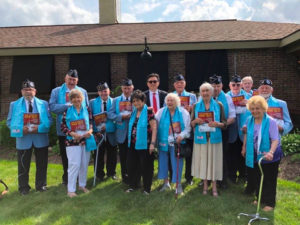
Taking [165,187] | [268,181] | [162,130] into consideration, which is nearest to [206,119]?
[162,130]

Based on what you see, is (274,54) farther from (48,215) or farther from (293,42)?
(48,215)

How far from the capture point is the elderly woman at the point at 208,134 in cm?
410

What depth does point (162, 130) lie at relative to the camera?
436 cm

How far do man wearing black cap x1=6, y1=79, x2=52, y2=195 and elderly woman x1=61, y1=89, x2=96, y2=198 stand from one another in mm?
445

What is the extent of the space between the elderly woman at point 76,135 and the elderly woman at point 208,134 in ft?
5.93

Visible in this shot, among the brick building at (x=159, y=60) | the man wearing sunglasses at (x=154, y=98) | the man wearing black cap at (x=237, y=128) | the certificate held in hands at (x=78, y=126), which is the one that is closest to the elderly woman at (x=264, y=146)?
the man wearing black cap at (x=237, y=128)

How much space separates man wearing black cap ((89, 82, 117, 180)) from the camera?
4.88 metres

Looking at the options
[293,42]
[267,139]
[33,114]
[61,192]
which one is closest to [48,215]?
[61,192]

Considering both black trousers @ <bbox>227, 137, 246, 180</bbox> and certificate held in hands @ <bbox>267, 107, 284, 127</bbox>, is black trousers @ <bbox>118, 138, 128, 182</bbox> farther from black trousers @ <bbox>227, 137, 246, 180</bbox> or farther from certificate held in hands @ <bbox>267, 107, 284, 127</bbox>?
certificate held in hands @ <bbox>267, 107, 284, 127</bbox>

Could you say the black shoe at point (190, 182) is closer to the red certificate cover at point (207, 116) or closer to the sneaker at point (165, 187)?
the sneaker at point (165, 187)

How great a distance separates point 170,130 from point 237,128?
1.33m

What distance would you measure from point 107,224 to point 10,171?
12.0ft

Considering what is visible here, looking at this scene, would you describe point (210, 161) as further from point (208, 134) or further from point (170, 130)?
point (170, 130)

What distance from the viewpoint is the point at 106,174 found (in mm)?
5457
